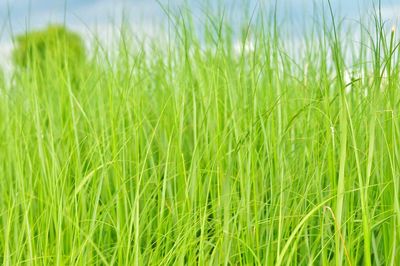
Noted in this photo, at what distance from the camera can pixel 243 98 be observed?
8.14ft

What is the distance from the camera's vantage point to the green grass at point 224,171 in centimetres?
199

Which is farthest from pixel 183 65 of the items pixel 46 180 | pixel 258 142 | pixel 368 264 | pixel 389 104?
pixel 368 264

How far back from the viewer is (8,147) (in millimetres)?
2975

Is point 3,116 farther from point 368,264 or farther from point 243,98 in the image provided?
point 368,264

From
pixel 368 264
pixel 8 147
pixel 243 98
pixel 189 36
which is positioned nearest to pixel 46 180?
pixel 8 147

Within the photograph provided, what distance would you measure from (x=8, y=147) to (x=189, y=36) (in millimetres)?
1000

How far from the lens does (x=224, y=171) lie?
2.34 m

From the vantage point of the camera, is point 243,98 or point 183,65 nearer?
point 243,98

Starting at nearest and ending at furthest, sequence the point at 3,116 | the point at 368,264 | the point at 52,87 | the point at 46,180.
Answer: the point at 368,264 → the point at 46,180 → the point at 3,116 → the point at 52,87

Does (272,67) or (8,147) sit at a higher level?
(272,67)

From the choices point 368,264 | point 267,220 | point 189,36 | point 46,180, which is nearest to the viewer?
point 368,264

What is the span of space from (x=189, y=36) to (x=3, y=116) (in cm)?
110

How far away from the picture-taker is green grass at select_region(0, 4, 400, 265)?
199 cm

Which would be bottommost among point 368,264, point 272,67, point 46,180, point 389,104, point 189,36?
point 368,264
